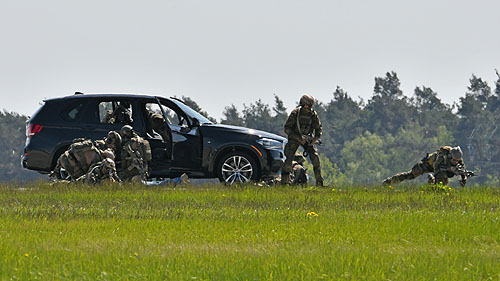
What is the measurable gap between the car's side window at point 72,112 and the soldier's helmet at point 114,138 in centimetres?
102

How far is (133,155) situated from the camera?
17438 mm

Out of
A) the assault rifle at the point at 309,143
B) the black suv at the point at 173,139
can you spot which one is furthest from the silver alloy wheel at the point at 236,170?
the assault rifle at the point at 309,143

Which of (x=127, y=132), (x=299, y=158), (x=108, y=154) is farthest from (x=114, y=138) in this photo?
(x=299, y=158)

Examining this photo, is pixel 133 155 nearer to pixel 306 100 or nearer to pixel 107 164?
pixel 107 164

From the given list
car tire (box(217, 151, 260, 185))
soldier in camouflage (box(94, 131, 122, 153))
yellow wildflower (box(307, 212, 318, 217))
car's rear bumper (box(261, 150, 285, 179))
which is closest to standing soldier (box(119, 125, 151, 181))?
soldier in camouflage (box(94, 131, 122, 153))

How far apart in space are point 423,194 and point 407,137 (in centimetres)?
9902

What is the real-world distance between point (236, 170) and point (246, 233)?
280 inches

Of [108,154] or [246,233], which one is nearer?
[246,233]

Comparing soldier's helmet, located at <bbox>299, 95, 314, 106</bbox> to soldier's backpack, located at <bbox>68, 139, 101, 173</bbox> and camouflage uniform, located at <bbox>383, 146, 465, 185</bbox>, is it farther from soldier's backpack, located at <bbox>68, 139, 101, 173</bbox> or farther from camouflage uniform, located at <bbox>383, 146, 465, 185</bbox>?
soldier's backpack, located at <bbox>68, 139, 101, 173</bbox>

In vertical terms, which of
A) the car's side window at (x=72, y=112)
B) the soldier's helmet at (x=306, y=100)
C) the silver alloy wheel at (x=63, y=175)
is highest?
the soldier's helmet at (x=306, y=100)

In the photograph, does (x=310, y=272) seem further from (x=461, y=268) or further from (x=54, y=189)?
(x=54, y=189)

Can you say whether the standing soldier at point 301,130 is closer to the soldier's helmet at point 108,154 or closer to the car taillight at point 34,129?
the soldier's helmet at point 108,154

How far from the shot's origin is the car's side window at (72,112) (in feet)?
60.0

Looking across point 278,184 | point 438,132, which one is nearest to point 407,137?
point 438,132
